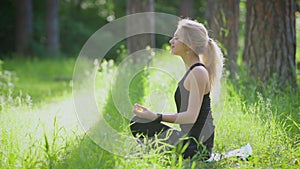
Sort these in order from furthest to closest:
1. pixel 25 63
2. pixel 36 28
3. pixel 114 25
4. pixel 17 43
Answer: pixel 114 25 < pixel 36 28 < pixel 17 43 < pixel 25 63

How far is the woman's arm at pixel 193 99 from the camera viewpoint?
11.9ft

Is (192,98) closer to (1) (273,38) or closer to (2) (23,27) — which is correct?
(1) (273,38)

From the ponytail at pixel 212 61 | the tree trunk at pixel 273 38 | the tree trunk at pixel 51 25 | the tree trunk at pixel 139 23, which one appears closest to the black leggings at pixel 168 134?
the ponytail at pixel 212 61

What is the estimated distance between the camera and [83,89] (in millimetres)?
7340

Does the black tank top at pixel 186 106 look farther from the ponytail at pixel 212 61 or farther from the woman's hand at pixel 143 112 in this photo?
the woman's hand at pixel 143 112

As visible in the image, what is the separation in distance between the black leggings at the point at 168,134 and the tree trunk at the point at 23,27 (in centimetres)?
1342

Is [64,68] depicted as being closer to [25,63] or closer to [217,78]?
[25,63]

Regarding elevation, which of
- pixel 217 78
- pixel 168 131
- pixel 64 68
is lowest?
pixel 64 68

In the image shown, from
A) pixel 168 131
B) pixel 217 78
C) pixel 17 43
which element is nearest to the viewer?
pixel 168 131

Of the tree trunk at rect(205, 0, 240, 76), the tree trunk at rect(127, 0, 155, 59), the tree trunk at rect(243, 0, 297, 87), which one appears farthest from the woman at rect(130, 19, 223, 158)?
the tree trunk at rect(127, 0, 155, 59)

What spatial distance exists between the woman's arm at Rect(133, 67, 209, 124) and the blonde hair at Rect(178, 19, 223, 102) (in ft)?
0.75

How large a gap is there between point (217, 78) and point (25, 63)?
9868mm

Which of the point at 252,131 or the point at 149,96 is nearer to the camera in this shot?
the point at 252,131

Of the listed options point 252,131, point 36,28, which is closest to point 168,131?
point 252,131
